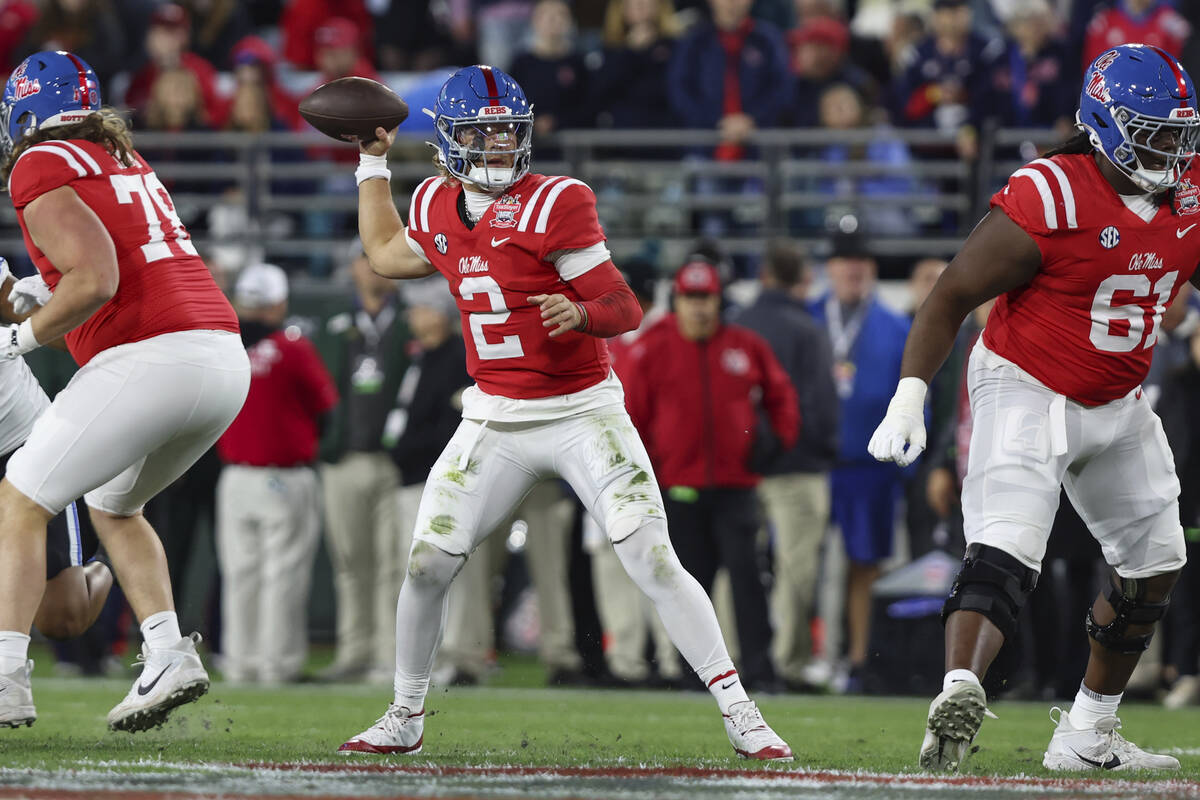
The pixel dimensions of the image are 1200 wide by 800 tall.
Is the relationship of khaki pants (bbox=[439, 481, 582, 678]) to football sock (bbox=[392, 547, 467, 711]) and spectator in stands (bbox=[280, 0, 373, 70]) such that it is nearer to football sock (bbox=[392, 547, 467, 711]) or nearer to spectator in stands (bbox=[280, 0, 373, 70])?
football sock (bbox=[392, 547, 467, 711])

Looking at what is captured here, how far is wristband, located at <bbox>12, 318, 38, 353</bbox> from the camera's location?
525 centimetres

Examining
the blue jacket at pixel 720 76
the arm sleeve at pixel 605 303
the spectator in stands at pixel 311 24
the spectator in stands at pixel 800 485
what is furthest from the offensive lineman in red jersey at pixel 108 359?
the spectator in stands at pixel 311 24

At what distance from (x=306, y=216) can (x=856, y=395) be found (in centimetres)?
450

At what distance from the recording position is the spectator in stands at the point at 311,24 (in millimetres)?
13000

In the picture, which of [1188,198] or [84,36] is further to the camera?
[84,36]

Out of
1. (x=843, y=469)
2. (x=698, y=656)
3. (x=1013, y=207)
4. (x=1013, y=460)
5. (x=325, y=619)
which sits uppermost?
(x=1013, y=207)

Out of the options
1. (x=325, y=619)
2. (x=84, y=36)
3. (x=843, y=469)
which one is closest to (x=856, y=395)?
(x=843, y=469)

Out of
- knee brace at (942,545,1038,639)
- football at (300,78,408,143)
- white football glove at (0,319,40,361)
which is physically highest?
football at (300,78,408,143)

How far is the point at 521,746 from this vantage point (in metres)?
5.81

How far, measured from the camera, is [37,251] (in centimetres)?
555

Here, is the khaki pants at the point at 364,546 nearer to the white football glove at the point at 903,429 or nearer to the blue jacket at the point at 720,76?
the blue jacket at the point at 720,76

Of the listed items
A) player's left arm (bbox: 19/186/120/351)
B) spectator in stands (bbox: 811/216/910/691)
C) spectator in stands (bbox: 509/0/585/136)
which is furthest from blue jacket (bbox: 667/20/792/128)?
player's left arm (bbox: 19/186/120/351)

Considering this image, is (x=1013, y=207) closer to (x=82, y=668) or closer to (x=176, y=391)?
(x=176, y=391)

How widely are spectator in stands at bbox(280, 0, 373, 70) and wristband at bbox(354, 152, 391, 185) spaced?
24.0ft
